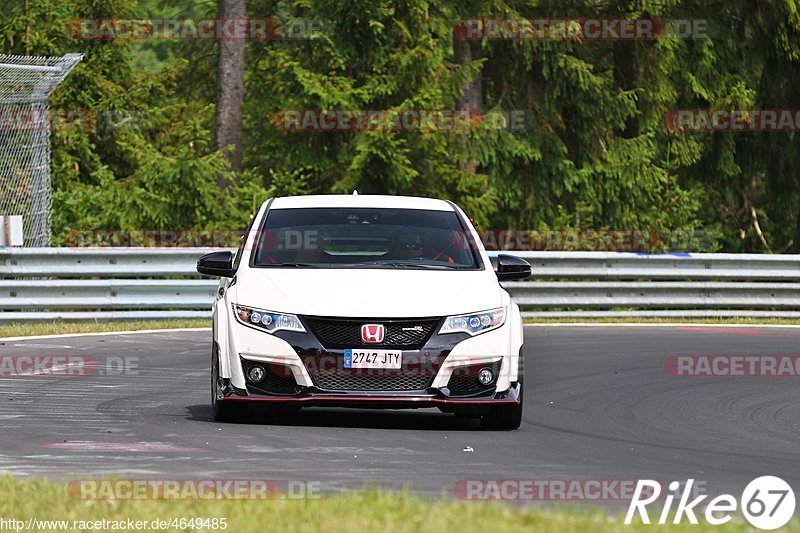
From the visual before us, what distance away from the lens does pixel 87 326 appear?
63.0 ft

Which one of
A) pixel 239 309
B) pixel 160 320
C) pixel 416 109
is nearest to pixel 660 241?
pixel 416 109

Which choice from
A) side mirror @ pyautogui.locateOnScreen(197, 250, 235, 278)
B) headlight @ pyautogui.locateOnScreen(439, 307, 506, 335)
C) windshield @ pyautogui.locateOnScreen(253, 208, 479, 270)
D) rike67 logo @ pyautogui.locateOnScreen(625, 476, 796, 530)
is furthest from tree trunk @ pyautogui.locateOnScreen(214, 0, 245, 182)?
rike67 logo @ pyautogui.locateOnScreen(625, 476, 796, 530)

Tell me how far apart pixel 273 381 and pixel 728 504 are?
139 inches

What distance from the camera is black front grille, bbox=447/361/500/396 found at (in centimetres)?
1010

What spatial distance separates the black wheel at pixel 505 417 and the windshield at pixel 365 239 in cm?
110

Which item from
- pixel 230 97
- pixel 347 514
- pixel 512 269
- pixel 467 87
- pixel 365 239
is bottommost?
pixel 347 514

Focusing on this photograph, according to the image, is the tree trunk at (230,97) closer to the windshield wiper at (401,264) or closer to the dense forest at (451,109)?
the dense forest at (451,109)

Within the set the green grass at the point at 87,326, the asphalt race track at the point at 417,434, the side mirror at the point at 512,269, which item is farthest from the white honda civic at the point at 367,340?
the green grass at the point at 87,326

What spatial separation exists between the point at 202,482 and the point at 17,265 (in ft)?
41.4

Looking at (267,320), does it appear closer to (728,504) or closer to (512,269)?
(512,269)

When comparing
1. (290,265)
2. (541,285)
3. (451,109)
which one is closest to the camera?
(290,265)

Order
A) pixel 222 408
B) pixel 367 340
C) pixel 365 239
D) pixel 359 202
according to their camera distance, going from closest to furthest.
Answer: pixel 367 340
pixel 222 408
pixel 365 239
pixel 359 202

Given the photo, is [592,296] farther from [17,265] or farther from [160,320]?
[17,265]

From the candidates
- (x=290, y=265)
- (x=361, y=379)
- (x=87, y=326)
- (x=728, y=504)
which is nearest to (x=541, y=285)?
(x=87, y=326)
